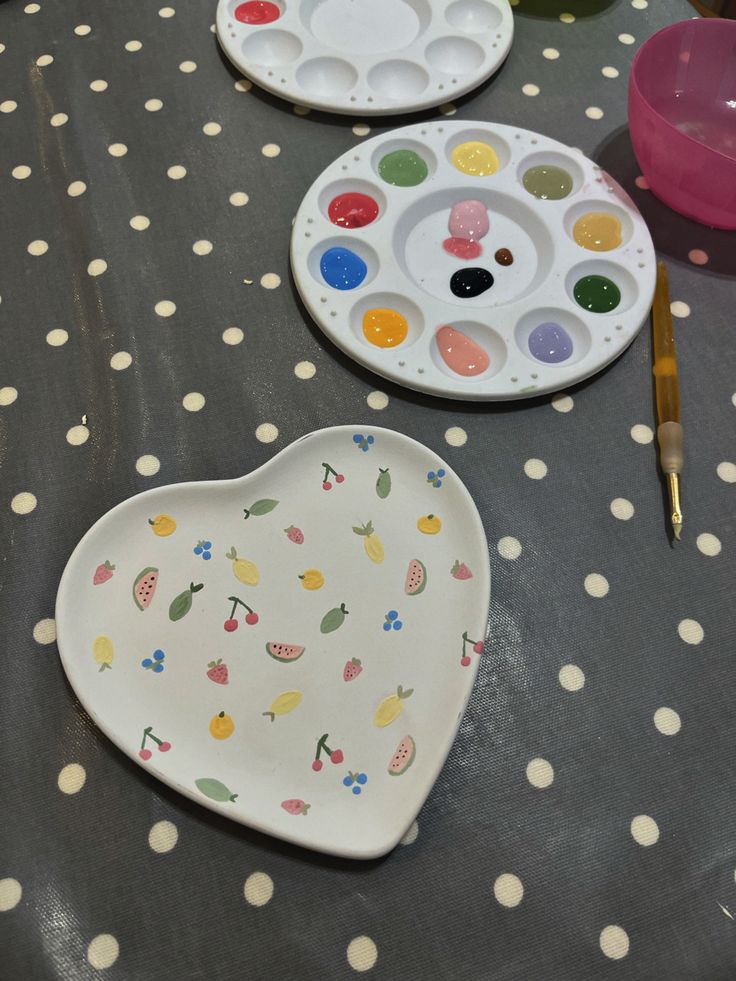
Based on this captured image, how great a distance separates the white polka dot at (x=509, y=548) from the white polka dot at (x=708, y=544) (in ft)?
0.39

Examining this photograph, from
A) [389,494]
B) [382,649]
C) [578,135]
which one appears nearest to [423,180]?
[578,135]

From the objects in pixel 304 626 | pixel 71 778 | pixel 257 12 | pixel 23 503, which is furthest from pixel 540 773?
pixel 257 12

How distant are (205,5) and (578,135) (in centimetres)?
40

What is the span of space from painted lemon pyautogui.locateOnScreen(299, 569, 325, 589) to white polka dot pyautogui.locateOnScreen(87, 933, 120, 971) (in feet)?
0.72

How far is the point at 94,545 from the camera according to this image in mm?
505

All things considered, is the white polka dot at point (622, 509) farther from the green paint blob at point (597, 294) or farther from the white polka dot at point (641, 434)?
the green paint blob at point (597, 294)

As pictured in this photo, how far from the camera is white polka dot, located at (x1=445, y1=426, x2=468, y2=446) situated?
57 cm

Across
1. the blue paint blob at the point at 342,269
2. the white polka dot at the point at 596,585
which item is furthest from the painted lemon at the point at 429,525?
the blue paint blob at the point at 342,269

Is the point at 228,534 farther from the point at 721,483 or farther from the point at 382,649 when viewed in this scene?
the point at 721,483

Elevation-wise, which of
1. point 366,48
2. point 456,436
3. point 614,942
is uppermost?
point 366,48

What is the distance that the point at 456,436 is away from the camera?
0.57m

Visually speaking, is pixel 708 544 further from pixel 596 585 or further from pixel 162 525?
pixel 162 525

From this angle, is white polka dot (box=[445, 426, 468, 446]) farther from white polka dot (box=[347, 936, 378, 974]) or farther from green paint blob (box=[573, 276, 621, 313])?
white polka dot (box=[347, 936, 378, 974])

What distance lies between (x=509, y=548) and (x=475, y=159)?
364mm
